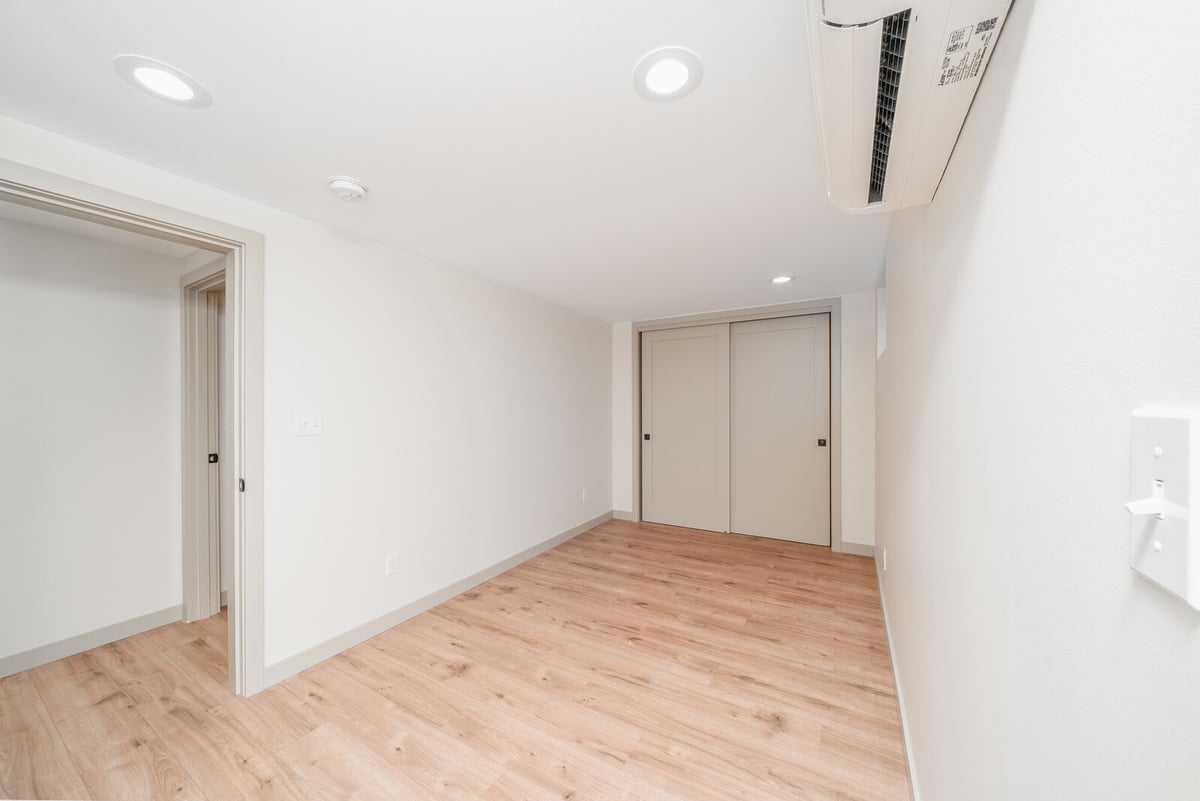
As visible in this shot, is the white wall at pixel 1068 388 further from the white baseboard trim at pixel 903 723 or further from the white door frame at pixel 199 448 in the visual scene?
the white door frame at pixel 199 448

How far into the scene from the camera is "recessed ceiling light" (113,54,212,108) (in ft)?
3.92

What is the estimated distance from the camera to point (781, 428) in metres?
4.10

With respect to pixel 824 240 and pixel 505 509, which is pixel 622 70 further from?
pixel 505 509

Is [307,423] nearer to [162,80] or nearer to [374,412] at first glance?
[374,412]

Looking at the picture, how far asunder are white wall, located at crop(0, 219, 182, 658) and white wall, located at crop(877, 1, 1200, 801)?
386 cm

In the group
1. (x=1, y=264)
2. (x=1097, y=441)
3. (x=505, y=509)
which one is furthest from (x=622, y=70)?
(x=1, y=264)

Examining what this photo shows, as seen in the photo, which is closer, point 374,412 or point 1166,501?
point 1166,501

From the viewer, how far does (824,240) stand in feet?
8.11

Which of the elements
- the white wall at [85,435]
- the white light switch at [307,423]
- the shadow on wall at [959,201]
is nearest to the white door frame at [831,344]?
the shadow on wall at [959,201]

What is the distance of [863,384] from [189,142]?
438 cm

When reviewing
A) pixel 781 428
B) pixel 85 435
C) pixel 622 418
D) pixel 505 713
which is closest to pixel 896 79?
pixel 505 713

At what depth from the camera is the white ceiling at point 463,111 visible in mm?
1065

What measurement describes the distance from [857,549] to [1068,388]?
3.82 metres

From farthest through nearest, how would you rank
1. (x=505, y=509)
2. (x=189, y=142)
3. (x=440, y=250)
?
1. (x=505, y=509)
2. (x=440, y=250)
3. (x=189, y=142)
